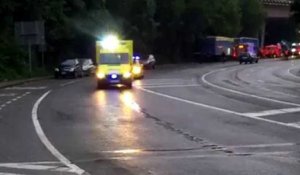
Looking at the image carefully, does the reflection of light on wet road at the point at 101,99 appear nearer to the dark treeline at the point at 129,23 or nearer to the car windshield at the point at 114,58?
the car windshield at the point at 114,58

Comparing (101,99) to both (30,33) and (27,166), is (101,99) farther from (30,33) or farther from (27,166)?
(30,33)

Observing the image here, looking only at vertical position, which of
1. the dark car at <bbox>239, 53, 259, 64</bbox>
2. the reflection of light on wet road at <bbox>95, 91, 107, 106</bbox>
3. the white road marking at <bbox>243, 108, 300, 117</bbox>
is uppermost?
the white road marking at <bbox>243, 108, 300, 117</bbox>

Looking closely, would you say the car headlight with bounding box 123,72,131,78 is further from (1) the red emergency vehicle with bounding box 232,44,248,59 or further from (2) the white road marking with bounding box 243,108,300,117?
Result: (1) the red emergency vehicle with bounding box 232,44,248,59

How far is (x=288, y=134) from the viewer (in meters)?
14.8

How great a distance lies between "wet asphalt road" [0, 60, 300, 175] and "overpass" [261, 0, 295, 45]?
86.7 meters

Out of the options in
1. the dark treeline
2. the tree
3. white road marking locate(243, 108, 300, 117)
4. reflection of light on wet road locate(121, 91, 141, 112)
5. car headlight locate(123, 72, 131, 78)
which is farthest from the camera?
the tree

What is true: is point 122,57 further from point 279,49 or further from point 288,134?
point 279,49

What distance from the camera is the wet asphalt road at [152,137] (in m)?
10.7

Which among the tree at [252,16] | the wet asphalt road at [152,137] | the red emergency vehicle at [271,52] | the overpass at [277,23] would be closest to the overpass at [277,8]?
the overpass at [277,23]

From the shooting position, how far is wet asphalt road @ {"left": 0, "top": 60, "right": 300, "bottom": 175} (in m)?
10.7

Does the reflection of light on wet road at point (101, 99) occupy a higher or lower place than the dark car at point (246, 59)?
higher

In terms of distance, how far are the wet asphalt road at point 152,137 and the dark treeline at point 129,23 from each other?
26253 mm

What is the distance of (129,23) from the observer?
237 feet

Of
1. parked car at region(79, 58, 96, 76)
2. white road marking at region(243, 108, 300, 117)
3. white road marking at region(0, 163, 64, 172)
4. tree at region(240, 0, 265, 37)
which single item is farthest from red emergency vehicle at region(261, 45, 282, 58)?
white road marking at region(0, 163, 64, 172)
